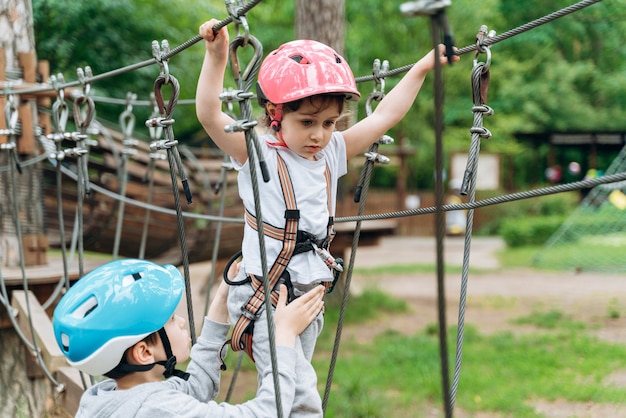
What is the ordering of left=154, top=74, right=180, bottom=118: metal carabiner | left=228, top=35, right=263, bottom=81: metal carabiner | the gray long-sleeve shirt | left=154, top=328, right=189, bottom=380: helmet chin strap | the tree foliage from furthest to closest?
the tree foliage
left=154, top=74, right=180, bottom=118: metal carabiner
left=154, top=328, right=189, bottom=380: helmet chin strap
the gray long-sleeve shirt
left=228, top=35, right=263, bottom=81: metal carabiner

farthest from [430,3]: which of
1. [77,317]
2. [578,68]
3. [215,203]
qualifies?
[578,68]

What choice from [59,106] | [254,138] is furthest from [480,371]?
[254,138]

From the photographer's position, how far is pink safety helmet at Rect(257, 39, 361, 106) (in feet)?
5.11

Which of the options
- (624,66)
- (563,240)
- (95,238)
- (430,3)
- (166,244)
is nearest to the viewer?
(430,3)

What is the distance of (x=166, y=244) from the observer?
18.0ft

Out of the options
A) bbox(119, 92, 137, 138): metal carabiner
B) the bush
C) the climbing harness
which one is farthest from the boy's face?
the bush

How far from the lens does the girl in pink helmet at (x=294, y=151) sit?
158cm

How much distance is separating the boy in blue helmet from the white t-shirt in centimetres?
7

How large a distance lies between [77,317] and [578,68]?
16.1 meters

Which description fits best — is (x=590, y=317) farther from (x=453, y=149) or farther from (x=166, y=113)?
(x=453, y=149)

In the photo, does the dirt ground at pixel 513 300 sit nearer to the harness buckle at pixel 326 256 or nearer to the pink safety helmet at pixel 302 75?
the harness buckle at pixel 326 256

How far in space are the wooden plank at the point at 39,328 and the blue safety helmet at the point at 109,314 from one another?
139 cm

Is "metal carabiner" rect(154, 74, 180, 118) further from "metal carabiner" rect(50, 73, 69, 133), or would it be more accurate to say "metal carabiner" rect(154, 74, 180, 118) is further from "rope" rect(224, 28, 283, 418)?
"metal carabiner" rect(50, 73, 69, 133)

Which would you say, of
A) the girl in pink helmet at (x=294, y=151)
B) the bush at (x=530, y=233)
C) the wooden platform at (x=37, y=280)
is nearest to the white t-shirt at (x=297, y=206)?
the girl in pink helmet at (x=294, y=151)
